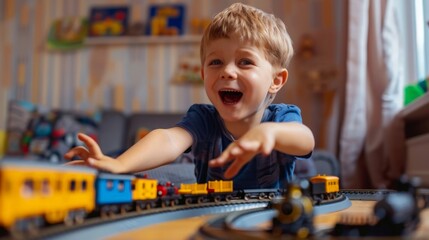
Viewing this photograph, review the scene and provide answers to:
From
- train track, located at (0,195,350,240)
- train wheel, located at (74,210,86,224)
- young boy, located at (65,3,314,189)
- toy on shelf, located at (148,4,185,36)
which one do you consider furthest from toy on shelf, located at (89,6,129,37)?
train wheel, located at (74,210,86,224)

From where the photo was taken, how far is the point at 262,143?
0.74m

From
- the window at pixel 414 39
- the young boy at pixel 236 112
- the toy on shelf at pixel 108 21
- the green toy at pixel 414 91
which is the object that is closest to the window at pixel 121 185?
the young boy at pixel 236 112

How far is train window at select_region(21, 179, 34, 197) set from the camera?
528 millimetres

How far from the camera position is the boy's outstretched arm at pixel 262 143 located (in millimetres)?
700

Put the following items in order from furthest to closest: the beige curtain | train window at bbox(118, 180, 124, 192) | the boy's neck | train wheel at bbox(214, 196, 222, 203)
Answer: the beige curtain, the boy's neck, train wheel at bbox(214, 196, 222, 203), train window at bbox(118, 180, 124, 192)

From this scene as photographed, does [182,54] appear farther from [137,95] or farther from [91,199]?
[91,199]

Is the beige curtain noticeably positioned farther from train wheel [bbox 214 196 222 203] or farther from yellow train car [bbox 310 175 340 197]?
train wheel [bbox 214 196 222 203]

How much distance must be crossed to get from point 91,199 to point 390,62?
289 centimetres

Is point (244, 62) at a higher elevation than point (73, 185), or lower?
higher

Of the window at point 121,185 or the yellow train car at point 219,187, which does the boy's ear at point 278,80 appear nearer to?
the yellow train car at point 219,187

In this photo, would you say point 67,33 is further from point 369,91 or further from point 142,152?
point 142,152

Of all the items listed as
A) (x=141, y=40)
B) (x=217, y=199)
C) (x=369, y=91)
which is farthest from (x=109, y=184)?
(x=141, y=40)

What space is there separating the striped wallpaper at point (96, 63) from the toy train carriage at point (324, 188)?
10.9ft

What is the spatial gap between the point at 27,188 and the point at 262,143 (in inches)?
13.9
